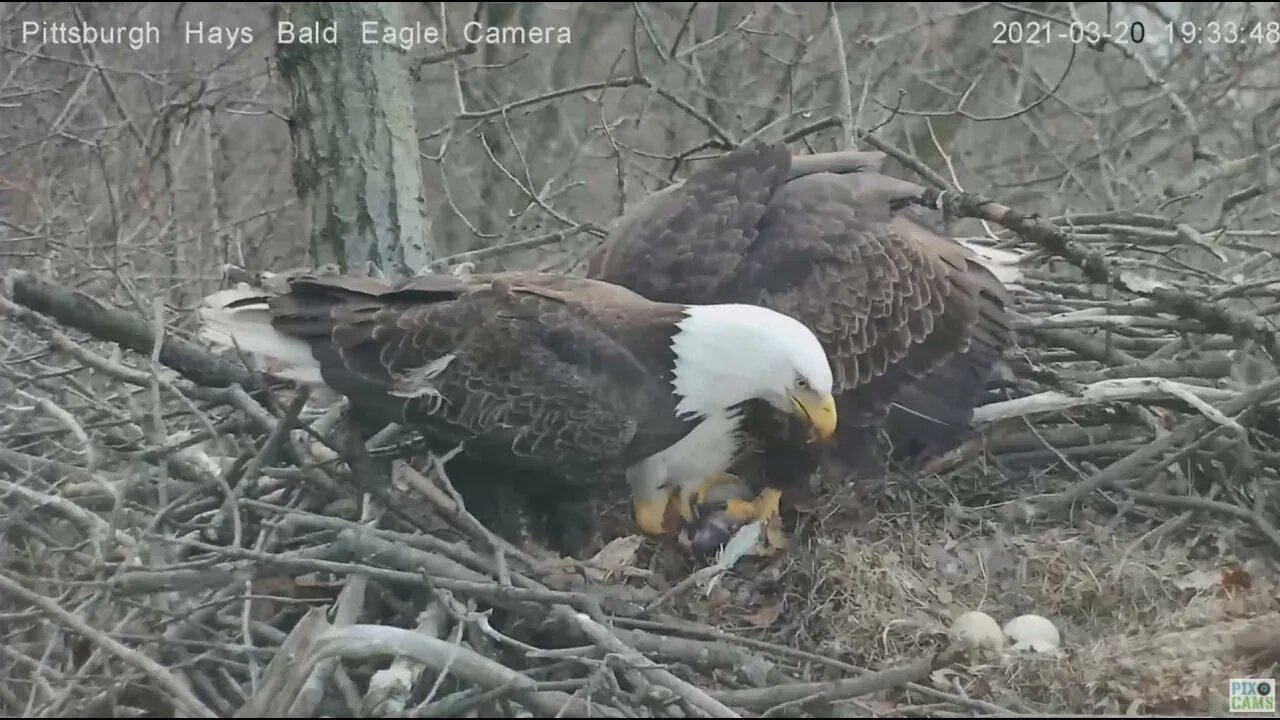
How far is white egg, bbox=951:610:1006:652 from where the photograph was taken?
2.84 m

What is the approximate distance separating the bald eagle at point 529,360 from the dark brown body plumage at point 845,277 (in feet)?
0.87

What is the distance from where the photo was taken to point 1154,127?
199 inches

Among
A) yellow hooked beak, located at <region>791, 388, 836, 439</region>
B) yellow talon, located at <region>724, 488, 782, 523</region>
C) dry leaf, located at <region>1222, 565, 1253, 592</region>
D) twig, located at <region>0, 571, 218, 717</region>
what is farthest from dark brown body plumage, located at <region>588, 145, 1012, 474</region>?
twig, located at <region>0, 571, 218, 717</region>

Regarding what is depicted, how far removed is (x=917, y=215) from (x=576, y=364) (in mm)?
1355

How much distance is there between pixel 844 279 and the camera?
136 inches

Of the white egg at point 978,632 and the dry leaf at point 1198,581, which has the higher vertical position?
the dry leaf at point 1198,581

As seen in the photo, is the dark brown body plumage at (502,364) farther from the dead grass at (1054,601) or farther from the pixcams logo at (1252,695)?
the pixcams logo at (1252,695)

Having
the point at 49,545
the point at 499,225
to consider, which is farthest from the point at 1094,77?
the point at 49,545

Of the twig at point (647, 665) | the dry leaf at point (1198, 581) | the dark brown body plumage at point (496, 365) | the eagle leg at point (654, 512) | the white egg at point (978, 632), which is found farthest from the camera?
the eagle leg at point (654, 512)

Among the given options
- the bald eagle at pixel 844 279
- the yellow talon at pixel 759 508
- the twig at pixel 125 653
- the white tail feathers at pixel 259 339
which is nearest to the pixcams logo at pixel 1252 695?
the bald eagle at pixel 844 279

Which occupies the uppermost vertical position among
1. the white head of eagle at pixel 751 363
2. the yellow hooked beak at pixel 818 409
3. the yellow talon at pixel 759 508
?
the white head of eagle at pixel 751 363

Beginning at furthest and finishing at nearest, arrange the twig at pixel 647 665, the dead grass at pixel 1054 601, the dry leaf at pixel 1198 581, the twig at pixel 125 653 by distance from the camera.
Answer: the dry leaf at pixel 1198 581 → the dead grass at pixel 1054 601 → the twig at pixel 647 665 → the twig at pixel 125 653

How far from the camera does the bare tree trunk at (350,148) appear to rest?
12.7ft

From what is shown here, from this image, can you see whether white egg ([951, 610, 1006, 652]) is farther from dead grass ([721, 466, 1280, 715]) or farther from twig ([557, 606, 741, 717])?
twig ([557, 606, 741, 717])
